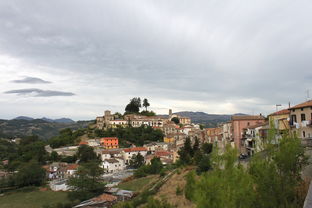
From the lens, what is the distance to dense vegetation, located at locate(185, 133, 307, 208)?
7.25 m

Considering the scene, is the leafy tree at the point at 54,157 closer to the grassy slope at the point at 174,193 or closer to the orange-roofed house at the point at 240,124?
the grassy slope at the point at 174,193

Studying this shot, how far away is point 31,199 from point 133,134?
46211mm

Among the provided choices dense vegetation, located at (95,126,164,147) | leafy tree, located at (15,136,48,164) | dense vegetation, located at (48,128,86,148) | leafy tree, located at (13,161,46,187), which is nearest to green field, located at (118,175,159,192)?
leafy tree, located at (13,161,46,187)

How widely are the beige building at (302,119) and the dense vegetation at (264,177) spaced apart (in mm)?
15448

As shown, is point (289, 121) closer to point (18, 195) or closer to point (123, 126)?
point (18, 195)

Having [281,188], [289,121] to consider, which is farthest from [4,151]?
[281,188]

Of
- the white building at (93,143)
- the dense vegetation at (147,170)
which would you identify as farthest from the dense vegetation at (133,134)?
the dense vegetation at (147,170)

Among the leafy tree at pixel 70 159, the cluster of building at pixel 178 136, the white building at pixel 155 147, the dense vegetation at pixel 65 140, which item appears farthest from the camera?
the dense vegetation at pixel 65 140

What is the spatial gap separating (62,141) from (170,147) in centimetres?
3569

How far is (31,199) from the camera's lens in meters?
39.5

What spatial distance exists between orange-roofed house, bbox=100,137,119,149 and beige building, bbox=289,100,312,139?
5835 centimetres

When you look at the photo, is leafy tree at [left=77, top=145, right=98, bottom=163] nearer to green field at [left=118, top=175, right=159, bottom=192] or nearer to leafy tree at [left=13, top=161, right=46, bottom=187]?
leafy tree at [left=13, top=161, right=46, bottom=187]

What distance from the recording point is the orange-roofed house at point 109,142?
7606 centimetres

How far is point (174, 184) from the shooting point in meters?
25.6
